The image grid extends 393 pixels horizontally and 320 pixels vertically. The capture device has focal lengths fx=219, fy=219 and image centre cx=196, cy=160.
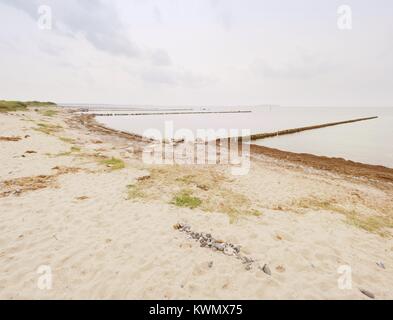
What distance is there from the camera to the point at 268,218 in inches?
324

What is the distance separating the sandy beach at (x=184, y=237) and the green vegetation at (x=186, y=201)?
2.0 inches

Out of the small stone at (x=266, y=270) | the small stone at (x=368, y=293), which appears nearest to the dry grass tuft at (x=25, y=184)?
the small stone at (x=266, y=270)

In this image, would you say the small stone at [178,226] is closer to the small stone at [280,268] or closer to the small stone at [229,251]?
the small stone at [229,251]

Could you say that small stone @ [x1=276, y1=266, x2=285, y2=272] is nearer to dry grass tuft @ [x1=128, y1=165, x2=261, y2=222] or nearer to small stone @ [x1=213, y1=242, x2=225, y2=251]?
small stone @ [x1=213, y1=242, x2=225, y2=251]

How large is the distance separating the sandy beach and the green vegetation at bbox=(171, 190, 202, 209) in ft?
0.17

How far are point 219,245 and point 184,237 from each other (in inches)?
44.0

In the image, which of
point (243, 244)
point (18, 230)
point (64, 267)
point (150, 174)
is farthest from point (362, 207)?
point (18, 230)

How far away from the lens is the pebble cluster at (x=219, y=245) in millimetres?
5602

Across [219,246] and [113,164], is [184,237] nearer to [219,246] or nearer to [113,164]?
[219,246]

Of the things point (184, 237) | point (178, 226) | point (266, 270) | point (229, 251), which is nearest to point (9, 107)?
point (178, 226)

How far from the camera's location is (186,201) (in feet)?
30.6

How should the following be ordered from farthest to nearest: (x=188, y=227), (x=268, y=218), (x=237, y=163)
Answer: (x=237, y=163) → (x=268, y=218) → (x=188, y=227)
